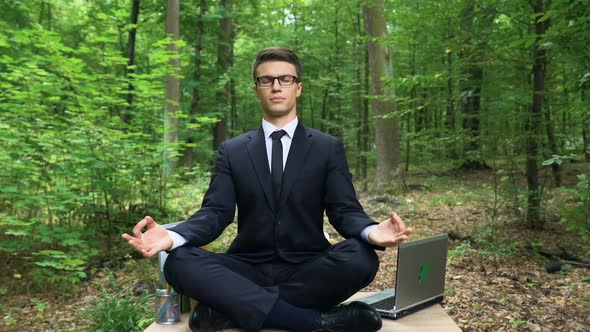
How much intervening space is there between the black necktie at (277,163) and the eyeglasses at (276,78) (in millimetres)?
287

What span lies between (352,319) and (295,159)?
0.95 meters

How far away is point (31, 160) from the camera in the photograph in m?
5.03

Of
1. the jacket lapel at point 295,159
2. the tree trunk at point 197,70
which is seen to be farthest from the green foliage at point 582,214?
the tree trunk at point 197,70

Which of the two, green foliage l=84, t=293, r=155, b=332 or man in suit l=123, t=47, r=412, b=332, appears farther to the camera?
green foliage l=84, t=293, r=155, b=332

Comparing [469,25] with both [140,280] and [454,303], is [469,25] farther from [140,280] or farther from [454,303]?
[140,280]

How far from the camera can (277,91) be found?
8.37 ft

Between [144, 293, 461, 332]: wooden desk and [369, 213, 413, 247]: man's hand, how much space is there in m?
0.59

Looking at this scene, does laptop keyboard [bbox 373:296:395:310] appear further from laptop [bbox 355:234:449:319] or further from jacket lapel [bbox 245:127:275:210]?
jacket lapel [bbox 245:127:275:210]

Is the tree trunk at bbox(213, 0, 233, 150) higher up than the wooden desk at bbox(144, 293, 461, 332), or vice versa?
the tree trunk at bbox(213, 0, 233, 150)

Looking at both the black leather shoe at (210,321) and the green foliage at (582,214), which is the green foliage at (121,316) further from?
the green foliage at (582,214)

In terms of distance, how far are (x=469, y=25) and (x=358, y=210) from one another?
4202 millimetres

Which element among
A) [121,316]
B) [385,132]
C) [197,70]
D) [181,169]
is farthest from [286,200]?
[197,70]

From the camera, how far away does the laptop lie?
2500 millimetres

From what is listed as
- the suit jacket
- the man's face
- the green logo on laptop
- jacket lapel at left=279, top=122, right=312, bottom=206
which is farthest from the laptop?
the man's face
